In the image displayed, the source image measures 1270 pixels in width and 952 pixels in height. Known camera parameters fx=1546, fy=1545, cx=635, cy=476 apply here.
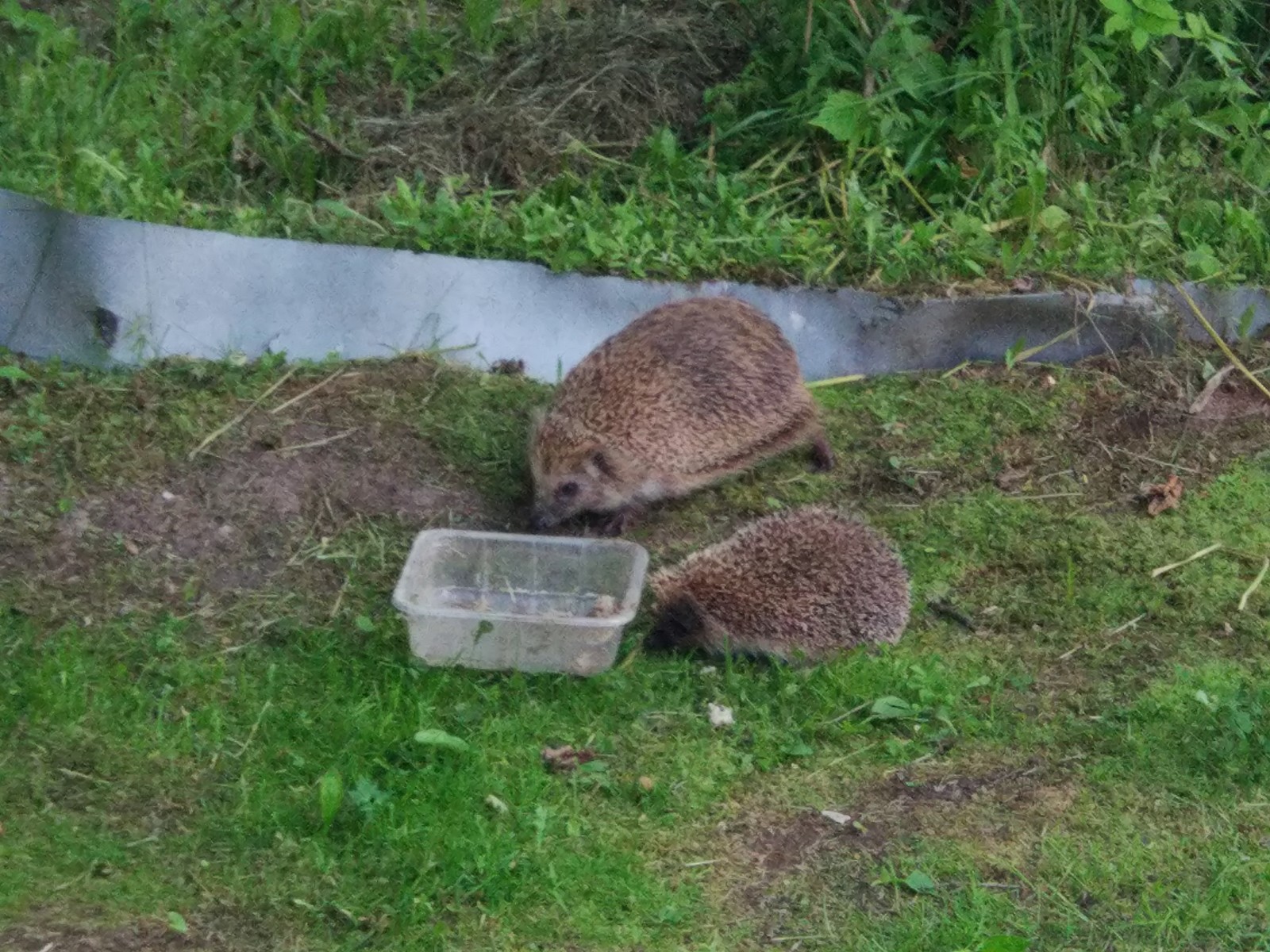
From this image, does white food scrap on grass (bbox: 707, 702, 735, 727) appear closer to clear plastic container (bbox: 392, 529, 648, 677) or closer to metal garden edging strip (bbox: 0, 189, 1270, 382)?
clear plastic container (bbox: 392, 529, 648, 677)

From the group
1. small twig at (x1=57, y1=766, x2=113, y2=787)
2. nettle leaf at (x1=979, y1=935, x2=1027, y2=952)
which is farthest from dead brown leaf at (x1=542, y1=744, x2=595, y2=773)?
nettle leaf at (x1=979, y1=935, x2=1027, y2=952)

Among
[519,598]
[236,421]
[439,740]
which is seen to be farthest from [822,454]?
[439,740]

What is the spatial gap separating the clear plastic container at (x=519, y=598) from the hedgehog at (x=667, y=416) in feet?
1.41

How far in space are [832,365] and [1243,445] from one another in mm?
1713

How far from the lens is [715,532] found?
579 centimetres

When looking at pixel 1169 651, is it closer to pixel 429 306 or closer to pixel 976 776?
pixel 976 776

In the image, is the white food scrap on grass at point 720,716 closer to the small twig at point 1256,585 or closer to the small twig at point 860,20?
the small twig at point 1256,585

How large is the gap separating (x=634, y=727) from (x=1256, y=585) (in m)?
2.35

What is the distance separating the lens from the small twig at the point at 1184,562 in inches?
214

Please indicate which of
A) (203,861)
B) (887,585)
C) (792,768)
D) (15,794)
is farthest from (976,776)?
(15,794)

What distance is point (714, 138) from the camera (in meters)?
7.39

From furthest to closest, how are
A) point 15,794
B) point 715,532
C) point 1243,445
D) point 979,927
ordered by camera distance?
point 1243,445
point 715,532
point 15,794
point 979,927

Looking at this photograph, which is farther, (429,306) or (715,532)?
(429,306)

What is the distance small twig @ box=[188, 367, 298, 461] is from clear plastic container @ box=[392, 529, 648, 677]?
3.21 ft
